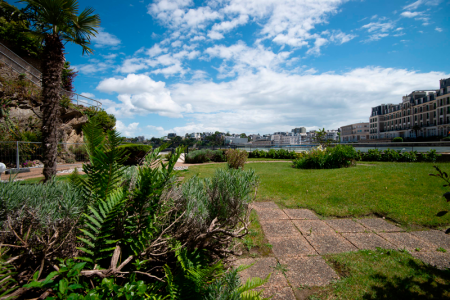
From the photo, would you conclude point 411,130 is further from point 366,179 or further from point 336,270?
point 336,270

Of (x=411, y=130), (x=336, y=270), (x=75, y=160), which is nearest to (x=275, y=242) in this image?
(x=336, y=270)

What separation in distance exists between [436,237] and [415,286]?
1.86m

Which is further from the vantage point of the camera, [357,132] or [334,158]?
[357,132]

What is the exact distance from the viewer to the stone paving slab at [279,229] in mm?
3454

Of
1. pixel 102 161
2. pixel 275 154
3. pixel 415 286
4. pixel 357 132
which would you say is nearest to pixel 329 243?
pixel 415 286

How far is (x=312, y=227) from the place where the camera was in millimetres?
3721

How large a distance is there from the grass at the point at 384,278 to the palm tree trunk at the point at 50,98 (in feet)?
18.9

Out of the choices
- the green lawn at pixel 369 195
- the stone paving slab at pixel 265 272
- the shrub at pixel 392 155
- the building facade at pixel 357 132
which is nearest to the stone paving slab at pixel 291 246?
the stone paving slab at pixel 265 272

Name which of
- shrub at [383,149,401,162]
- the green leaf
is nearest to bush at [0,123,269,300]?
the green leaf

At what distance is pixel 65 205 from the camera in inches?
47.4

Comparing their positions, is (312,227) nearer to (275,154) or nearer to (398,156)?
(398,156)

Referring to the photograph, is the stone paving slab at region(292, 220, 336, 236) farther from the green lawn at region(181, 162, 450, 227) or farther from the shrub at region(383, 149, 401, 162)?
the shrub at region(383, 149, 401, 162)

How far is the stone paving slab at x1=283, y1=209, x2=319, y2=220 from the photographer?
4156mm

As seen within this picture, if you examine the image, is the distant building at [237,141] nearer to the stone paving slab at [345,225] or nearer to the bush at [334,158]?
the bush at [334,158]
